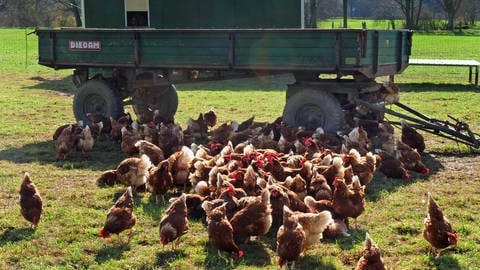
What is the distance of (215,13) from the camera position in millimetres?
15320

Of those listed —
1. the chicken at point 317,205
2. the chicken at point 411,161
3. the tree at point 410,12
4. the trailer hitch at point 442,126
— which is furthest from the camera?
the tree at point 410,12

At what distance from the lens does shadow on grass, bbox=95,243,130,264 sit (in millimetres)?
6145

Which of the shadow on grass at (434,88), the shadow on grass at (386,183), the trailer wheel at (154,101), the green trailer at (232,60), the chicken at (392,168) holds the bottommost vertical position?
the shadow on grass at (386,183)

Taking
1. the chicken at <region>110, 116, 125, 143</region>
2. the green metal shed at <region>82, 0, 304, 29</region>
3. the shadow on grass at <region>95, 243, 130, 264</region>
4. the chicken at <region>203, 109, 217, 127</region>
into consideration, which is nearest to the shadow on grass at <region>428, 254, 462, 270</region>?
the shadow on grass at <region>95, 243, 130, 264</region>

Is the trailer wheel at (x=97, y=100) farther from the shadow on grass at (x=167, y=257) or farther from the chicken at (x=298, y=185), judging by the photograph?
the shadow on grass at (x=167, y=257)

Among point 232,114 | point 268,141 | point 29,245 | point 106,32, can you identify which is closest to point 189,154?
point 268,141

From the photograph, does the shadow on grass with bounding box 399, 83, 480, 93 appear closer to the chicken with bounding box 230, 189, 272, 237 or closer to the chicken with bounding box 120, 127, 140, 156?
the chicken with bounding box 120, 127, 140, 156

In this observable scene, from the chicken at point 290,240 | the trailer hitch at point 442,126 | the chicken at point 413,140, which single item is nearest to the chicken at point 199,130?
the trailer hitch at point 442,126

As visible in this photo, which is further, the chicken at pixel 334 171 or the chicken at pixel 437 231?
the chicken at pixel 334 171

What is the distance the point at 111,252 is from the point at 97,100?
22.7ft

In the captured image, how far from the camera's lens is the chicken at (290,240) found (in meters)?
5.57

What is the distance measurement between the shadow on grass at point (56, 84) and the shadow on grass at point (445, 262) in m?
16.3

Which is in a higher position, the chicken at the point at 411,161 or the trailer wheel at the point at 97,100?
the trailer wheel at the point at 97,100

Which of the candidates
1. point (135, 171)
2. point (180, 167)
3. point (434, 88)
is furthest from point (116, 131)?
point (434, 88)
